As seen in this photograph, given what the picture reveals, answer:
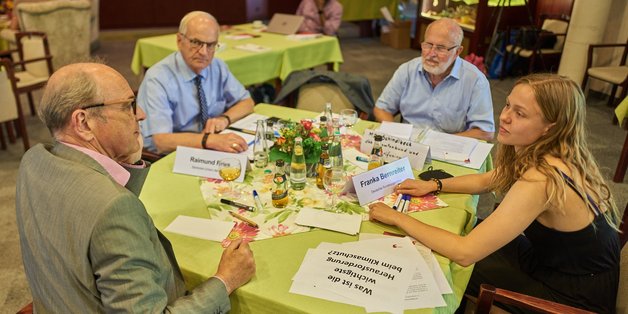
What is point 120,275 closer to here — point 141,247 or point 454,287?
point 141,247

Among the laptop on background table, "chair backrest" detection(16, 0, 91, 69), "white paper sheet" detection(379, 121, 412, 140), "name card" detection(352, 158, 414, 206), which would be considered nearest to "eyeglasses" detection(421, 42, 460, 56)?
"white paper sheet" detection(379, 121, 412, 140)

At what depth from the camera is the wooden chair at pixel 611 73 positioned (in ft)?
16.2

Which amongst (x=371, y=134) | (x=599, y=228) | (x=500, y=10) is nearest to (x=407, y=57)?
(x=500, y=10)

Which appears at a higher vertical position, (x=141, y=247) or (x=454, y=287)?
(x=141, y=247)

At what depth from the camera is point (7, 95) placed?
3.85 metres

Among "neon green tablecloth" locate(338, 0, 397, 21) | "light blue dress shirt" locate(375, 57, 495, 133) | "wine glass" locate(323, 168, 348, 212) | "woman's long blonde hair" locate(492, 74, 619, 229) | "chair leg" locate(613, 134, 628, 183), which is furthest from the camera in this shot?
"neon green tablecloth" locate(338, 0, 397, 21)

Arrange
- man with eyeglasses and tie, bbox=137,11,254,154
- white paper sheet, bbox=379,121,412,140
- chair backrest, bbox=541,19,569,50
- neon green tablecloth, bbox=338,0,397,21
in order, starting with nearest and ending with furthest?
white paper sheet, bbox=379,121,412,140, man with eyeglasses and tie, bbox=137,11,254,154, chair backrest, bbox=541,19,569,50, neon green tablecloth, bbox=338,0,397,21

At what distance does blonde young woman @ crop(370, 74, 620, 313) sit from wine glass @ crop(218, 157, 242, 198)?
575 millimetres

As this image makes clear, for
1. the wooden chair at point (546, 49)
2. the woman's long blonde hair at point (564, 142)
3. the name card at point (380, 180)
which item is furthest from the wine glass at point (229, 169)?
the wooden chair at point (546, 49)

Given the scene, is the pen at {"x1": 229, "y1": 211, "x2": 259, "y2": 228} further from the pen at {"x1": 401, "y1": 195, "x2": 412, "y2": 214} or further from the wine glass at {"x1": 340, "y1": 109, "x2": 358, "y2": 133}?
the wine glass at {"x1": 340, "y1": 109, "x2": 358, "y2": 133}

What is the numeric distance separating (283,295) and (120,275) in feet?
1.40

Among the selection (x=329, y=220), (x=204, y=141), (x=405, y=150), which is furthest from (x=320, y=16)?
(x=329, y=220)

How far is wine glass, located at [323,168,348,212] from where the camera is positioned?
1.80 meters

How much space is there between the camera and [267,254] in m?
1.45
